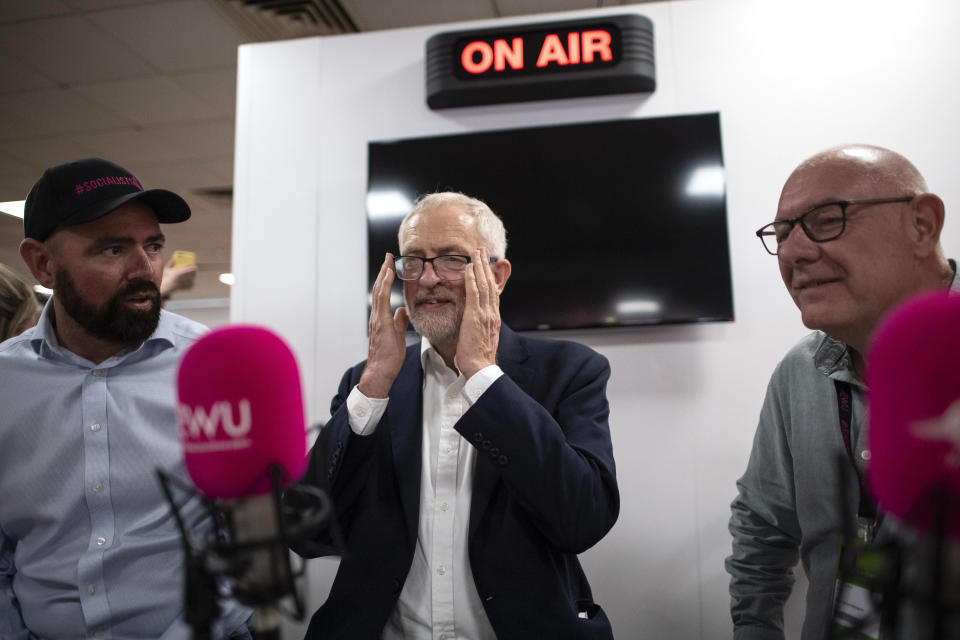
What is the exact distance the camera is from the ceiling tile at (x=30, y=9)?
3367 mm

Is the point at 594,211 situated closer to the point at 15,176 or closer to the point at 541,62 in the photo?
the point at 541,62

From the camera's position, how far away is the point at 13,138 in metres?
4.90

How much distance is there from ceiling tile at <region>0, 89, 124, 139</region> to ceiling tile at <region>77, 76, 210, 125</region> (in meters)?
0.11

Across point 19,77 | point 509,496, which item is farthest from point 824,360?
point 19,77

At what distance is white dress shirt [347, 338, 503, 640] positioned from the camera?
1488mm

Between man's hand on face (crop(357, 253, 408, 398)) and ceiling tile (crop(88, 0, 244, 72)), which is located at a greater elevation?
ceiling tile (crop(88, 0, 244, 72))

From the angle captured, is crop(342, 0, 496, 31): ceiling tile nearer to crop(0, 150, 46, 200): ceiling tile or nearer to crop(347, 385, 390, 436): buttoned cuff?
crop(347, 385, 390, 436): buttoned cuff

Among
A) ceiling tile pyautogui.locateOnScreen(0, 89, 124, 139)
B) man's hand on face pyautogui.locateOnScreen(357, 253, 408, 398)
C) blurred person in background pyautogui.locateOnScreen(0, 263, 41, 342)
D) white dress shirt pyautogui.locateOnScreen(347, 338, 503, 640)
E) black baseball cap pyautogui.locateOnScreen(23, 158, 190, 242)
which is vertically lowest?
white dress shirt pyautogui.locateOnScreen(347, 338, 503, 640)

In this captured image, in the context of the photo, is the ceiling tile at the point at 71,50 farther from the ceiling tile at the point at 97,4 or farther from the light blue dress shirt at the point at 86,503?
the light blue dress shirt at the point at 86,503

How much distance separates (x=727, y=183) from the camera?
7.84 ft

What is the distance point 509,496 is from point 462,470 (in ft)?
0.50

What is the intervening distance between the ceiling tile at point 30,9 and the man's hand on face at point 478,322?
10.1 ft

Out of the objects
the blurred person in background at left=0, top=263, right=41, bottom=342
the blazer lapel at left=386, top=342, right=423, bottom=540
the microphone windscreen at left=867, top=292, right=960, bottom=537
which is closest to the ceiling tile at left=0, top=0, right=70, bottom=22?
the blurred person in background at left=0, top=263, right=41, bottom=342

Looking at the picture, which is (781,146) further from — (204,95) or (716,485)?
(204,95)
